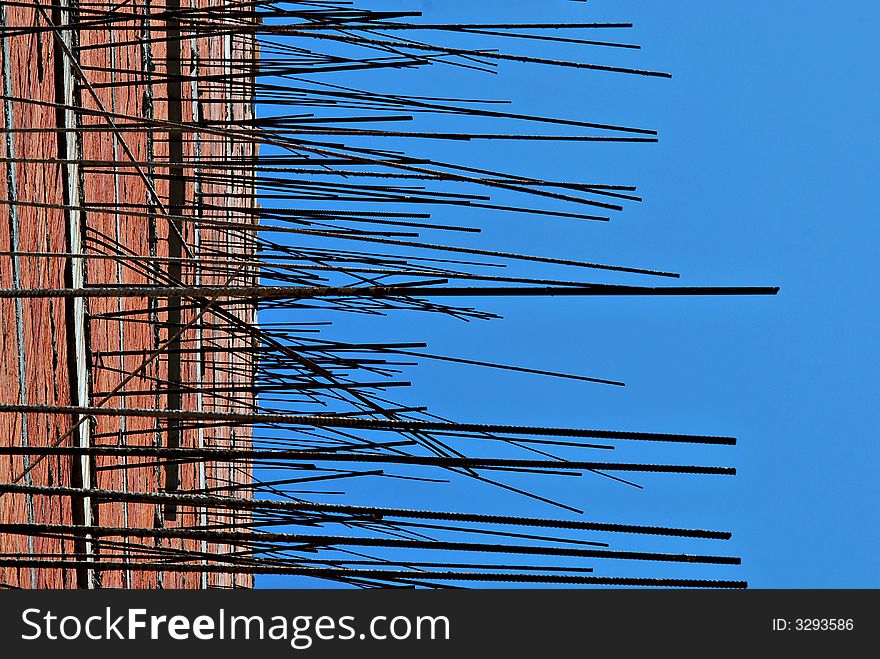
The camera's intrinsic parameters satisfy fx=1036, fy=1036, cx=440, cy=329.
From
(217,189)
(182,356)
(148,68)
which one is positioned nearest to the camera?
(148,68)

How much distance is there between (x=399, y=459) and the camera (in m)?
2.65

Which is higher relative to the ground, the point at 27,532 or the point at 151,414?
the point at 151,414

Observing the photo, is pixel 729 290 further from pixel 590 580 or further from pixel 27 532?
pixel 27 532

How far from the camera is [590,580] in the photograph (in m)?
2.61

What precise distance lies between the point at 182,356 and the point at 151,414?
4.94 metres
